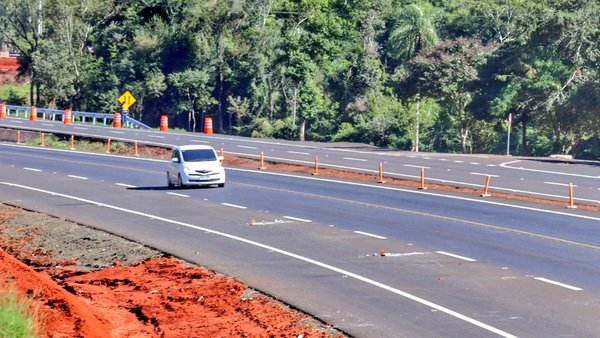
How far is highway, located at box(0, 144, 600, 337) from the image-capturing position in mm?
15477

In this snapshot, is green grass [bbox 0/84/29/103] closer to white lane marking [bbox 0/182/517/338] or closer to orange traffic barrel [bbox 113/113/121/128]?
orange traffic barrel [bbox 113/113/121/128]

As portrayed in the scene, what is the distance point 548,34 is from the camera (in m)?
59.6

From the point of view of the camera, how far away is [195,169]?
37688mm

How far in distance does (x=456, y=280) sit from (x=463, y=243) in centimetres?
520

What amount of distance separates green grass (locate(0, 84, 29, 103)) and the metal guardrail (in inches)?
576

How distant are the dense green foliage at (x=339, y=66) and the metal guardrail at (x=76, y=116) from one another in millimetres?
4481

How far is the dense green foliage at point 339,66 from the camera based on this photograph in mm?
59500

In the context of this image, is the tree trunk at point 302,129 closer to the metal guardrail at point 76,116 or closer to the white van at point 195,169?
the metal guardrail at point 76,116

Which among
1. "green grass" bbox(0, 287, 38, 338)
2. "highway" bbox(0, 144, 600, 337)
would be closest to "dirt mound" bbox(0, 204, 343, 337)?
"green grass" bbox(0, 287, 38, 338)

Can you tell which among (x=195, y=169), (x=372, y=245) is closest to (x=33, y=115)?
(x=195, y=169)

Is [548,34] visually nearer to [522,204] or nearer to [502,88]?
[502,88]

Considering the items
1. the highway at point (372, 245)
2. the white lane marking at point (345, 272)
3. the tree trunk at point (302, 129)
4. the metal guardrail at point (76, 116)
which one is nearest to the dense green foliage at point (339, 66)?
the tree trunk at point (302, 129)

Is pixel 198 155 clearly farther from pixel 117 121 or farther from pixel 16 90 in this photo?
pixel 16 90

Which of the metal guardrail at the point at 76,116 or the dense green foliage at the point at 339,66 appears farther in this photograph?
the metal guardrail at the point at 76,116
